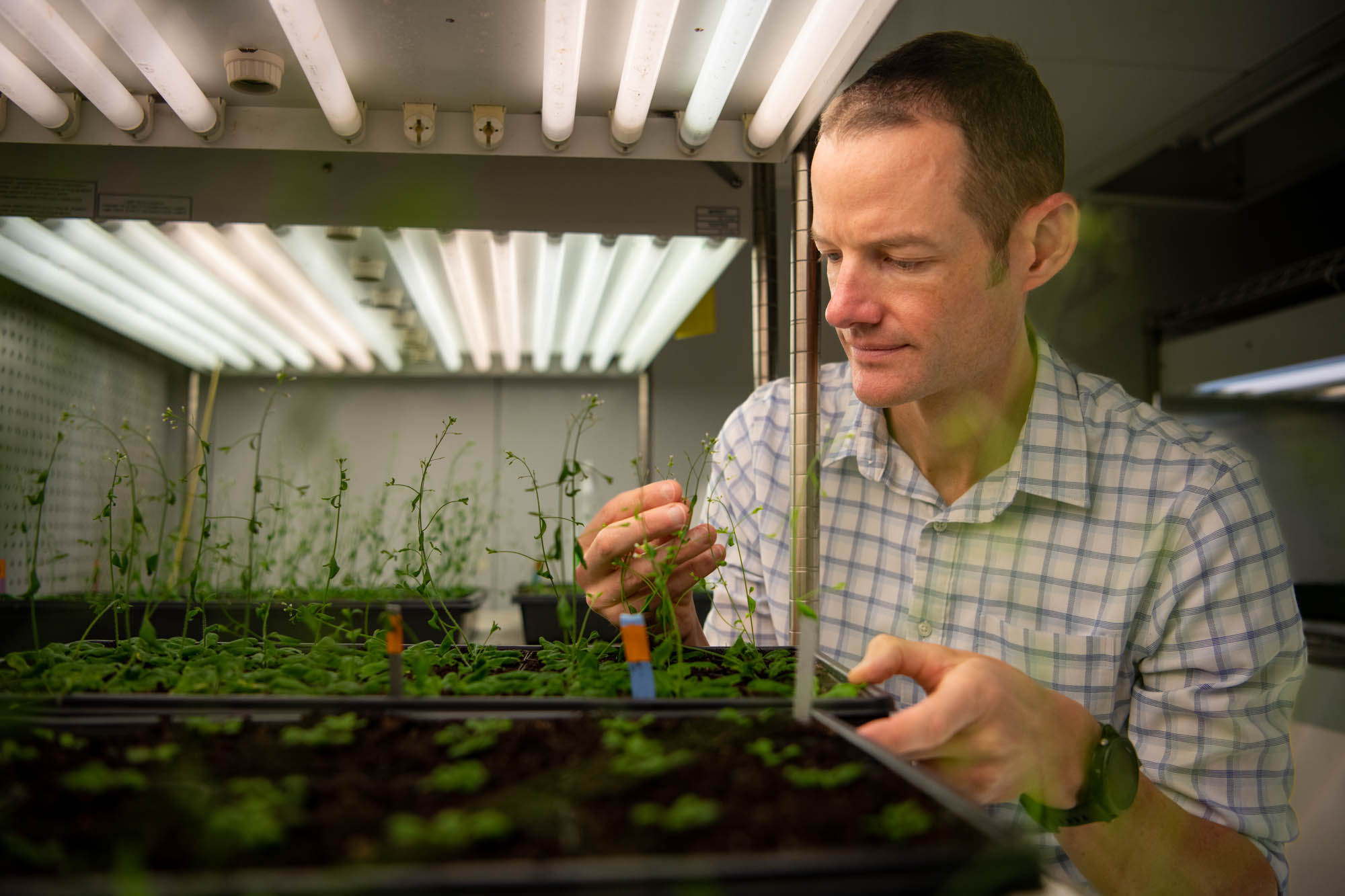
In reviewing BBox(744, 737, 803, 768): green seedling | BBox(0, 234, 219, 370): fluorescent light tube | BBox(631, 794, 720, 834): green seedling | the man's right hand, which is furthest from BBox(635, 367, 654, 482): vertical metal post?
BBox(631, 794, 720, 834): green seedling

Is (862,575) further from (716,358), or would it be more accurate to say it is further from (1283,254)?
(1283,254)

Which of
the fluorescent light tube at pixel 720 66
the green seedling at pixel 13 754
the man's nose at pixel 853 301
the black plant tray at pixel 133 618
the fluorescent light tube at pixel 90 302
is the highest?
the fluorescent light tube at pixel 720 66

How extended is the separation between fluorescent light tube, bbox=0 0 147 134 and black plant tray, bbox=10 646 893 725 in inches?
23.2

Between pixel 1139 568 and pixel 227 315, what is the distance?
79.8 inches

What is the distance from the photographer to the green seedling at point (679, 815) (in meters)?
0.46

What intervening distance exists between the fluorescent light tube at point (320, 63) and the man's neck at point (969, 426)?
0.84 metres

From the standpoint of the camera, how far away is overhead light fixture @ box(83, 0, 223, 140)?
74 centimetres

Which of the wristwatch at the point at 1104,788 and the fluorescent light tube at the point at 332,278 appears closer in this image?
the wristwatch at the point at 1104,788

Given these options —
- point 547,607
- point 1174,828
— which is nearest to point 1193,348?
point 547,607

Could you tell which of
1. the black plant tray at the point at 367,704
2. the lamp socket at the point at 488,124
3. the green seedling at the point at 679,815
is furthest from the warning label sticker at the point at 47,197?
the green seedling at the point at 679,815

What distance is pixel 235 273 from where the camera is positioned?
162 cm

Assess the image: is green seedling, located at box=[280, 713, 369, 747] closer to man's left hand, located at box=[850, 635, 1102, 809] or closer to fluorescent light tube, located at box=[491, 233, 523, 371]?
man's left hand, located at box=[850, 635, 1102, 809]

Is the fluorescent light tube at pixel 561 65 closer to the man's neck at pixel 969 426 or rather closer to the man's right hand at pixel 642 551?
the man's right hand at pixel 642 551

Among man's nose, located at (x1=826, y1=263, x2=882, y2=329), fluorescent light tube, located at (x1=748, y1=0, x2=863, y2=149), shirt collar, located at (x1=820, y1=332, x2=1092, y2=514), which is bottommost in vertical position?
shirt collar, located at (x1=820, y1=332, x2=1092, y2=514)
